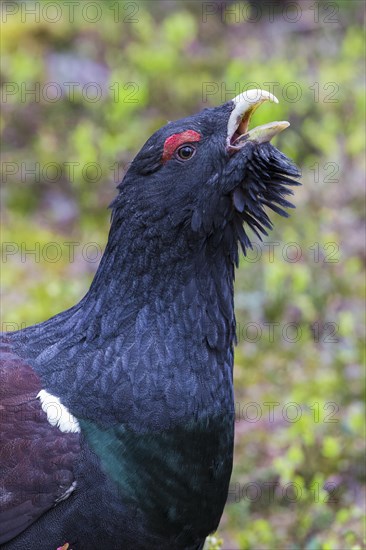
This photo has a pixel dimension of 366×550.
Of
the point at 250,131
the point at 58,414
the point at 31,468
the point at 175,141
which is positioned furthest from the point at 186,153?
the point at 31,468

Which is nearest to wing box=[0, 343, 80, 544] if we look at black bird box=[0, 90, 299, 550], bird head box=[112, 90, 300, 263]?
black bird box=[0, 90, 299, 550]

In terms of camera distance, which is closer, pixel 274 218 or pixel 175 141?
pixel 175 141

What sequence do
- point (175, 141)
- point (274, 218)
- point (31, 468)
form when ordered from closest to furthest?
point (31, 468)
point (175, 141)
point (274, 218)

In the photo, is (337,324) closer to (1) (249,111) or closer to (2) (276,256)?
(2) (276,256)

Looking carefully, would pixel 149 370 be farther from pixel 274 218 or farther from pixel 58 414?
pixel 274 218

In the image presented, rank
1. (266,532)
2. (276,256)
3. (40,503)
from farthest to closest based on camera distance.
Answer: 1. (276,256)
2. (266,532)
3. (40,503)

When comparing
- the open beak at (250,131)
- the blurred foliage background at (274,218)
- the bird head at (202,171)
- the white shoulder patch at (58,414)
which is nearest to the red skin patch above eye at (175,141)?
the bird head at (202,171)

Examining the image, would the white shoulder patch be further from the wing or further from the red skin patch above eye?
the red skin patch above eye

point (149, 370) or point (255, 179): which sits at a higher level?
point (255, 179)

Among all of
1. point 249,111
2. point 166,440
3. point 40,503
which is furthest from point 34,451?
point 249,111
